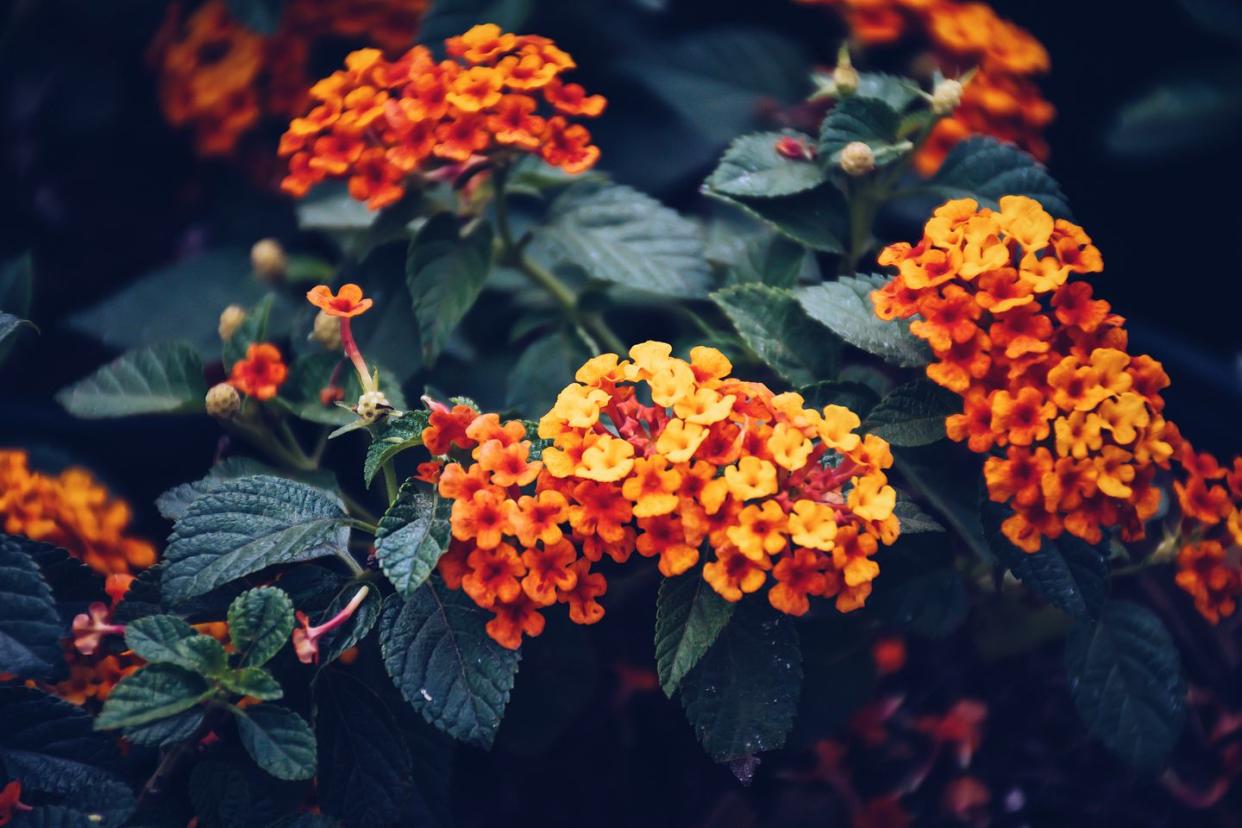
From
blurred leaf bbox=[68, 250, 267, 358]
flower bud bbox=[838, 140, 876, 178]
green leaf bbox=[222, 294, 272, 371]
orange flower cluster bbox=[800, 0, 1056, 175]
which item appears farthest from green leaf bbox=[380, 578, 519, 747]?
orange flower cluster bbox=[800, 0, 1056, 175]

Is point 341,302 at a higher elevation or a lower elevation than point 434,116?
lower

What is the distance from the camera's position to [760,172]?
1.29m

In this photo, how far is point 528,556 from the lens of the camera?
0.98 m

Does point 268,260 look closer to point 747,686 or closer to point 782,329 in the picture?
point 782,329

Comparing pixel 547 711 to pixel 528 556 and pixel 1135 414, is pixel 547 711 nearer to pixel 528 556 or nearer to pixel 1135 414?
pixel 528 556

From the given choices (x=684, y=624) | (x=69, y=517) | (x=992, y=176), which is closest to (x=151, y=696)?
(x=69, y=517)

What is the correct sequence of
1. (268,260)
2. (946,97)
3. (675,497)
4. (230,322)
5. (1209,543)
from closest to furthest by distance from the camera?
1. (675,497)
2. (1209,543)
3. (946,97)
4. (230,322)
5. (268,260)

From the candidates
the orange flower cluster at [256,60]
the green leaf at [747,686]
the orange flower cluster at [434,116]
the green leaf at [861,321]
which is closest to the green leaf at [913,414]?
the green leaf at [861,321]

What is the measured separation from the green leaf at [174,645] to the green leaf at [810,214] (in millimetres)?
746

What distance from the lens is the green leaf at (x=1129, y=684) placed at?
121 centimetres

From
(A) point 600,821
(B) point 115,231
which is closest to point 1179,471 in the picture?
(A) point 600,821

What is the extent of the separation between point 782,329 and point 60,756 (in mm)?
856

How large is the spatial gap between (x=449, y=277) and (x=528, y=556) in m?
0.46

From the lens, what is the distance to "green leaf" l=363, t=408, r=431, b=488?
1.03 meters
